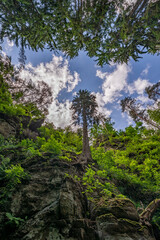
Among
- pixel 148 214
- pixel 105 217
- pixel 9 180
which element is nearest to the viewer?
pixel 105 217

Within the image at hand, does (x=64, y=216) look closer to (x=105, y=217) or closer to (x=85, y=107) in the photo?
(x=105, y=217)

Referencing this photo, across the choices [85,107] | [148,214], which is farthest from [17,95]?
[148,214]

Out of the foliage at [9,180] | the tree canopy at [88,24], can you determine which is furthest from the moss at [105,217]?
the tree canopy at [88,24]

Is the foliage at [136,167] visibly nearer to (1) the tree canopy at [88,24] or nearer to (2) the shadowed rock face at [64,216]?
(2) the shadowed rock face at [64,216]

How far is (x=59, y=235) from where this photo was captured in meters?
3.48

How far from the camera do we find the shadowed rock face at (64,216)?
3518mm

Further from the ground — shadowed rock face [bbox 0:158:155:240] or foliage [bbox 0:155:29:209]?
foliage [bbox 0:155:29:209]

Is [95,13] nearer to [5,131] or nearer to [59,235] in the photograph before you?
[59,235]

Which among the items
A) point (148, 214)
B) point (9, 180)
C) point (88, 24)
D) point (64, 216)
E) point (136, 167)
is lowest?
point (148, 214)

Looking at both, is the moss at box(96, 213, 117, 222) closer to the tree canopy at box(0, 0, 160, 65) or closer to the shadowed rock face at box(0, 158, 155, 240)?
the shadowed rock face at box(0, 158, 155, 240)

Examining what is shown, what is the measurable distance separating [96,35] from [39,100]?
547 inches

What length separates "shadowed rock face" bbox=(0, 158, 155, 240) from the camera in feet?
11.5

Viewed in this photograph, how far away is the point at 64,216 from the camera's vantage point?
4000 mm

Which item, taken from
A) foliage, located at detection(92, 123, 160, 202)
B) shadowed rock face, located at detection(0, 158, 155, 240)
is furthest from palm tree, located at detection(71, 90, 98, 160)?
shadowed rock face, located at detection(0, 158, 155, 240)
